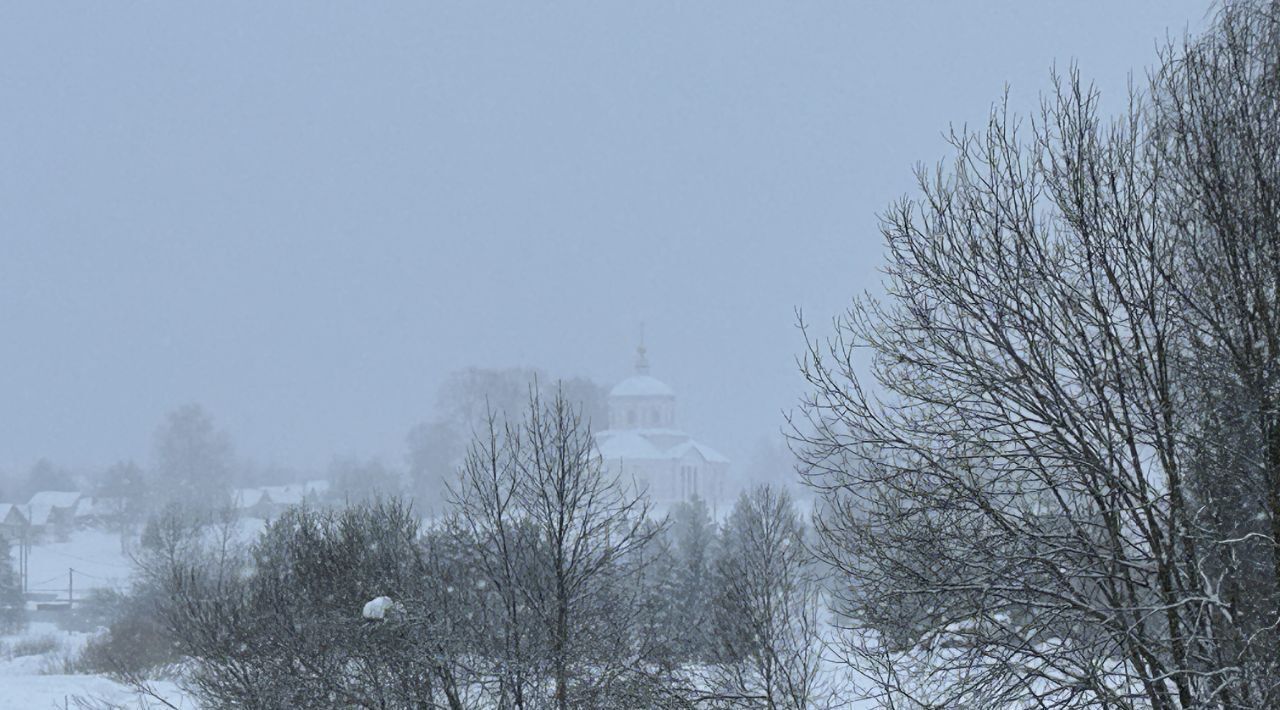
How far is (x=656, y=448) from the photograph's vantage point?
120562 millimetres

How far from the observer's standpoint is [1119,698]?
9078 millimetres

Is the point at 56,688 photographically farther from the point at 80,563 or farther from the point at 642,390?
the point at 642,390

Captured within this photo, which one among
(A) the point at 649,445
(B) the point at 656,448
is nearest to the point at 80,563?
(A) the point at 649,445

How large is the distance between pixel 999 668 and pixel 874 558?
1.39 metres

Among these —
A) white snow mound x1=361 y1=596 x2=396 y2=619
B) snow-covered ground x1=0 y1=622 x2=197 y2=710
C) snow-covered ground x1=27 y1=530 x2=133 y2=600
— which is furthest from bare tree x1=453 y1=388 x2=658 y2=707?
snow-covered ground x1=27 y1=530 x2=133 y2=600

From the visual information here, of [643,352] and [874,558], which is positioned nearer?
[874,558]

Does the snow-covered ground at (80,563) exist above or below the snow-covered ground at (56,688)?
above

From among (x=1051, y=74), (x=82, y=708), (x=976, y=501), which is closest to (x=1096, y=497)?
(x=976, y=501)

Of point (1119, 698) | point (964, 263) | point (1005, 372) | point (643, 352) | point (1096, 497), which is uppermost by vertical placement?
point (643, 352)

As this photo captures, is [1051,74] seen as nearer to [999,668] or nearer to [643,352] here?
[999,668]

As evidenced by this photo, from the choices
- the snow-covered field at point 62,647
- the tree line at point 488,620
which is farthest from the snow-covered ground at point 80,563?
the tree line at point 488,620

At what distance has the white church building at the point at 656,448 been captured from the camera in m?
116

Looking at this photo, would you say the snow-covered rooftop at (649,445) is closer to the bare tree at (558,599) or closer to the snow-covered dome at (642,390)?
the snow-covered dome at (642,390)

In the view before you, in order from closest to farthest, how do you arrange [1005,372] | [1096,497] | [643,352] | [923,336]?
[1096,497] → [1005,372] → [923,336] → [643,352]
